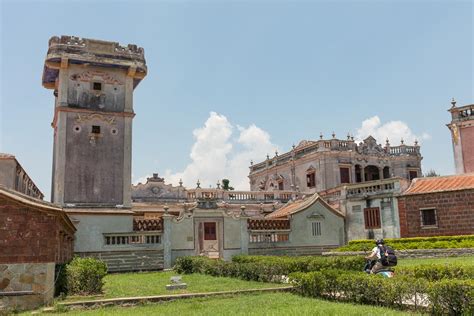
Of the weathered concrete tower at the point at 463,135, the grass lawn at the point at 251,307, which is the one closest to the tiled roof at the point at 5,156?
the grass lawn at the point at 251,307

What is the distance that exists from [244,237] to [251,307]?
14.0 meters

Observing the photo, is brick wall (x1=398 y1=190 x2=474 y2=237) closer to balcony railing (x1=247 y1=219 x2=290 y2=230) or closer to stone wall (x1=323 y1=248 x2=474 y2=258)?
stone wall (x1=323 y1=248 x2=474 y2=258)

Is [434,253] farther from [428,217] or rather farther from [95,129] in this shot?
[95,129]

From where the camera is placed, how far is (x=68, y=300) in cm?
1191

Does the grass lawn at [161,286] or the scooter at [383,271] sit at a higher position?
the scooter at [383,271]

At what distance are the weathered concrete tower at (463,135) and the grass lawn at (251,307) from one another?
24080 millimetres

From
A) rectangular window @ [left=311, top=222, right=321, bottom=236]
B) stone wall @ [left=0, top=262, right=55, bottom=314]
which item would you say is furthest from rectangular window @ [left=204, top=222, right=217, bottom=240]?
stone wall @ [left=0, top=262, right=55, bottom=314]

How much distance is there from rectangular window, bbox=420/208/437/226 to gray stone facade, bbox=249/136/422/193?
1179 cm

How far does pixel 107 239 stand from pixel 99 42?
34.7 ft

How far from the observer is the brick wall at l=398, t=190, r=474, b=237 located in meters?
24.7

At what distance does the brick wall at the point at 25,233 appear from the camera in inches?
443

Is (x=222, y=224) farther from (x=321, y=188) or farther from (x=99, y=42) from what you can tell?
(x=321, y=188)

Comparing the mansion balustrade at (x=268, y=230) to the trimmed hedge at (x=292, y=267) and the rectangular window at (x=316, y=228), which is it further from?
the trimmed hedge at (x=292, y=267)

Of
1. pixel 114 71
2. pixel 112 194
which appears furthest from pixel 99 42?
pixel 112 194
